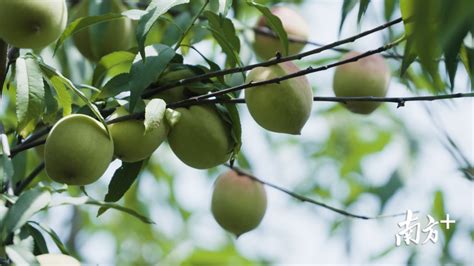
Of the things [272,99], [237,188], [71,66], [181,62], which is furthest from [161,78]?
[71,66]

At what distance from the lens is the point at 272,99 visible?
5.11 ft

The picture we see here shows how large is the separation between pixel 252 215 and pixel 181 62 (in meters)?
0.46

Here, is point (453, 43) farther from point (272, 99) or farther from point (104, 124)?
point (104, 124)

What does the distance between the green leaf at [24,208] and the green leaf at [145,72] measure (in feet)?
0.63

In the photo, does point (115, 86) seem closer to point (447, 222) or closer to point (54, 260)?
point (54, 260)

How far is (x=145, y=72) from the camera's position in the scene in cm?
152

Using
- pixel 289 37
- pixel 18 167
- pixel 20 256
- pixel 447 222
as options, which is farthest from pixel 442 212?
pixel 20 256

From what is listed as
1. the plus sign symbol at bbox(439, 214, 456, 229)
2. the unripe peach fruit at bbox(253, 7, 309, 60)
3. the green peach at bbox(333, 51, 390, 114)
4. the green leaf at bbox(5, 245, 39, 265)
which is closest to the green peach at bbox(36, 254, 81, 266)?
the green leaf at bbox(5, 245, 39, 265)

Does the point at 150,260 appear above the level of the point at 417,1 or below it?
below

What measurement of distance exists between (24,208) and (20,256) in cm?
7

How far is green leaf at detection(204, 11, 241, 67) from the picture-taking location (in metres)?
1.64

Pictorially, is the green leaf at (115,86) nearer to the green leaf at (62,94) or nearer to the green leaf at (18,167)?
Answer: the green leaf at (62,94)

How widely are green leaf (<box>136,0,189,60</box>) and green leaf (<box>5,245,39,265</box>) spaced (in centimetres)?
Answer: 35

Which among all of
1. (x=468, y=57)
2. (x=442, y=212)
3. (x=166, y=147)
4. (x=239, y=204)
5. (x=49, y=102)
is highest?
(x=468, y=57)
